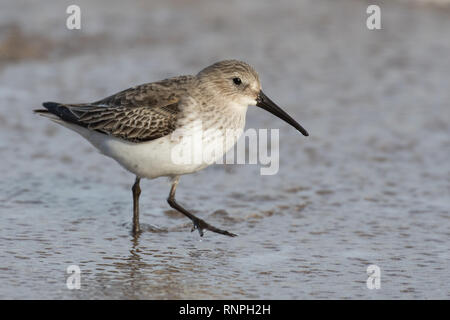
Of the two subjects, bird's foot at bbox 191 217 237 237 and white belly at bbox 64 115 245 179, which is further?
bird's foot at bbox 191 217 237 237

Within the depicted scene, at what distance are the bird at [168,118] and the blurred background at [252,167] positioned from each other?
681 mm

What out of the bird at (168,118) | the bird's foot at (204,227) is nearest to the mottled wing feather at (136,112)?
the bird at (168,118)

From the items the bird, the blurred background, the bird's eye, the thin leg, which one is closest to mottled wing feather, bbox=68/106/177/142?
the bird

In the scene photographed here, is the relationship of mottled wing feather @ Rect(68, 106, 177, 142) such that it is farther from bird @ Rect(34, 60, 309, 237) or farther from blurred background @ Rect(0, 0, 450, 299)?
blurred background @ Rect(0, 0, 450, 299)

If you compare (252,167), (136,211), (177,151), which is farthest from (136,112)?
(252,167)

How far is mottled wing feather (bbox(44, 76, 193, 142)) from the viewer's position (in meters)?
7.24

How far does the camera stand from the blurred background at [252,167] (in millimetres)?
6477

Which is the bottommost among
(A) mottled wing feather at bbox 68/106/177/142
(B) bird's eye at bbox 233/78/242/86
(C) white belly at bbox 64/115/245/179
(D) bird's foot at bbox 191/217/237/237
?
(D) bird's foot at bbox 191/217/237/237

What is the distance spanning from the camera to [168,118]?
7191mm

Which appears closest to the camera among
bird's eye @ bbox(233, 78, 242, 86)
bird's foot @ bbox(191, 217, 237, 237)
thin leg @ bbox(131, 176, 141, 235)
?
bird's foot @ bbox(191, 217, 237, 237)

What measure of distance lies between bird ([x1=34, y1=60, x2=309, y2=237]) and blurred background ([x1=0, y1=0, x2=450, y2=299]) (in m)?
0.68

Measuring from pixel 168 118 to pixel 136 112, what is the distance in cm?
45

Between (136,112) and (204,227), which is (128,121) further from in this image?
(204,227)

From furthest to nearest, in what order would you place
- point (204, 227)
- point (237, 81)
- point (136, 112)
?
point (237, 81) → point (136, 112) → point (204, 227)
